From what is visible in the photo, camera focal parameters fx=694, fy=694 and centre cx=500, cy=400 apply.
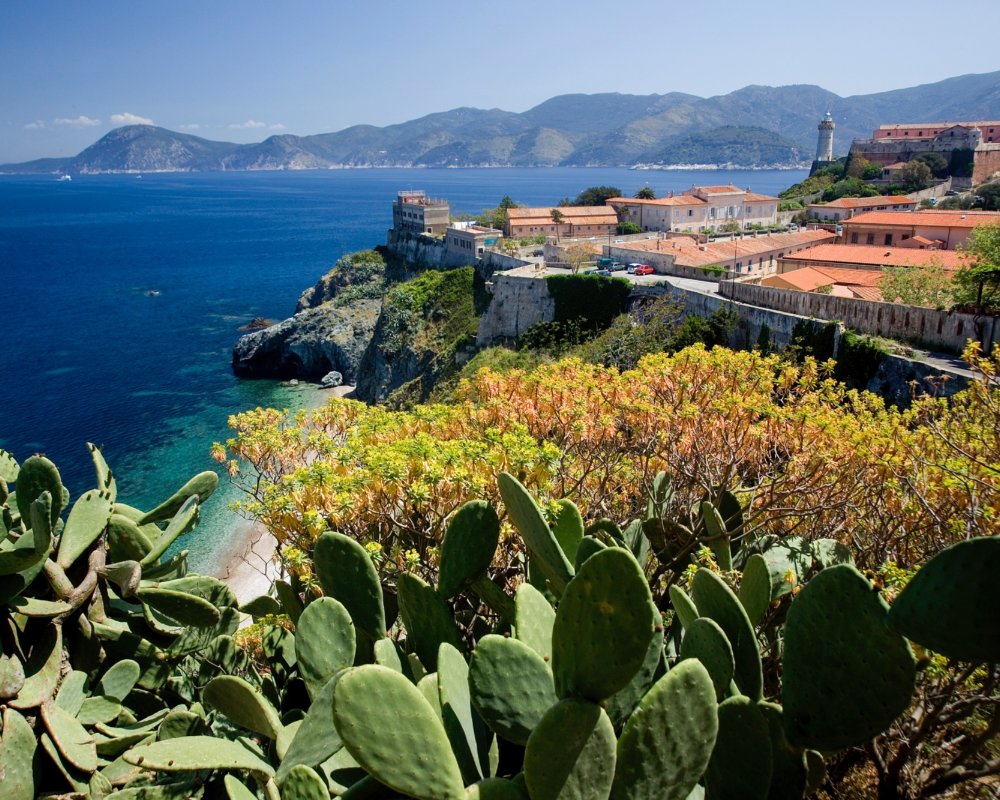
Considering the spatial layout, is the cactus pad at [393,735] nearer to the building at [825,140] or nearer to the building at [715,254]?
the building at [715,254]

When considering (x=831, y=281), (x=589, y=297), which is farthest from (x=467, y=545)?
(x=589, y=297)

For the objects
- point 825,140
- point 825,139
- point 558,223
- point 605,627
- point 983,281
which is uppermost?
point 825,139

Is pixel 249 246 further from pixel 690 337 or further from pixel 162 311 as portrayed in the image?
pixel 690 337

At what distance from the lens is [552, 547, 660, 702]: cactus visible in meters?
2.63

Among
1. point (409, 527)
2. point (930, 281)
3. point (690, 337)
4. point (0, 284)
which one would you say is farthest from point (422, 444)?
point (0, 284)

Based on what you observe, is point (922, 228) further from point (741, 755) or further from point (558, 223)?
point (741, 755)

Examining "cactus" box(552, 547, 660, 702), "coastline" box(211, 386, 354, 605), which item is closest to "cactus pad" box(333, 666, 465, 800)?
"cactus" box(552, 547, 660, 702)

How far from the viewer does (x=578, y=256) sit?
1499 inches

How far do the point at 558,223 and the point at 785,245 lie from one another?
18.4 m

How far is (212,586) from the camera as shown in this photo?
5.76 m

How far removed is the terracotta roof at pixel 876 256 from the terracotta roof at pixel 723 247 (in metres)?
4.29

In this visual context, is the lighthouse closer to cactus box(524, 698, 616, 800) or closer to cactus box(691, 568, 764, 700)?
cactus box(691, 568, 764, 700)

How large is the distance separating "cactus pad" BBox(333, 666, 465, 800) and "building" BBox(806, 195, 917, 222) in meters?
59.5

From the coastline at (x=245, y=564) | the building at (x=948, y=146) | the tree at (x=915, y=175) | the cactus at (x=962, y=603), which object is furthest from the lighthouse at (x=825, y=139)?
the cactus at (x=962, y=603)
